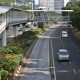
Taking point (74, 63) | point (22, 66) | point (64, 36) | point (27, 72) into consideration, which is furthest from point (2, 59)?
point (64, 36)

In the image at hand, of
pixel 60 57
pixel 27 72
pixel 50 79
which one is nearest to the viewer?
pixel 50 79

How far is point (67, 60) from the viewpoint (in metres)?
41.2

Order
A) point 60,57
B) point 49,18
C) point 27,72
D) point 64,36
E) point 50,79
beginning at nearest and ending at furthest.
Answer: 1. point 50,79
2. point 27,72
3. point 60,57
4. point 64,36
5. point 49,18

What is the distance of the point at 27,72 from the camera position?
3328 centimetres

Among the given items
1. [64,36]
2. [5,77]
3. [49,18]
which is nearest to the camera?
[5,77]

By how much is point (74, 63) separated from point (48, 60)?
13.4 feet

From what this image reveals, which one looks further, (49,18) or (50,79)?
(49,18)

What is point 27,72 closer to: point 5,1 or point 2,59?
point 2,59

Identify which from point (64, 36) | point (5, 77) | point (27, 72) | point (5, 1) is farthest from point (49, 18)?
point (5, 77)

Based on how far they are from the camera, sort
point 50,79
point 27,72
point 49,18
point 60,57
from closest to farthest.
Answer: point 50,79 < point 27,72 < point 60,57 < point 49,18

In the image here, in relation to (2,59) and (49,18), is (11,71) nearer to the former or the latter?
(2,59)

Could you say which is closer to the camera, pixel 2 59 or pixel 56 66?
pixel 2 59

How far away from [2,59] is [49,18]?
64.5 metres

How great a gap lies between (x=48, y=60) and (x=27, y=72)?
29.7ft
